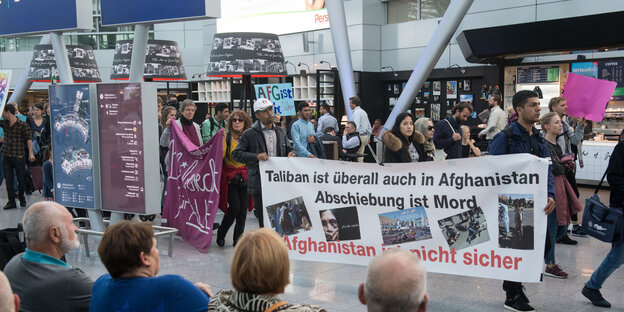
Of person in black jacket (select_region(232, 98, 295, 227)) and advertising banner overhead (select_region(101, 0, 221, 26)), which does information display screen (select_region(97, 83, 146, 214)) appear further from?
person in black jacket (select_region(232, 98, 295, 227))

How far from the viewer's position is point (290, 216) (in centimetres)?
600

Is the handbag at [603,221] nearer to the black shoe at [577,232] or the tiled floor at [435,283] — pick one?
the tiled floor at [435,283]

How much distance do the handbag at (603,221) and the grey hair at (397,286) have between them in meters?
3.50

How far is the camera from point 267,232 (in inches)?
108

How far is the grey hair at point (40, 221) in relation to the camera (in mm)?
3453

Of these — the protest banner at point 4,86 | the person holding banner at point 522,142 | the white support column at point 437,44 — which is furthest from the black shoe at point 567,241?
the protest banner at point 4,86

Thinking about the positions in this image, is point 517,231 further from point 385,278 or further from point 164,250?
point 164,250

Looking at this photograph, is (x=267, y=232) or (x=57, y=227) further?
(x=57, y=227)

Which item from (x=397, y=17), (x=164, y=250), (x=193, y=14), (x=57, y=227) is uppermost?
(x=397, y=17)

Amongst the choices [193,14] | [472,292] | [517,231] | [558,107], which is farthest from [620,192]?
[193,14]

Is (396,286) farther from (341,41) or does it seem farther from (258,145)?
(341,41)

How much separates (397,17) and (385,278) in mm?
18740

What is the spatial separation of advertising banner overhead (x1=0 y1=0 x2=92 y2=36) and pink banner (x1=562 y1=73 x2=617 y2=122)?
6.35 m

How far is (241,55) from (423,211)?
23.0 feet
